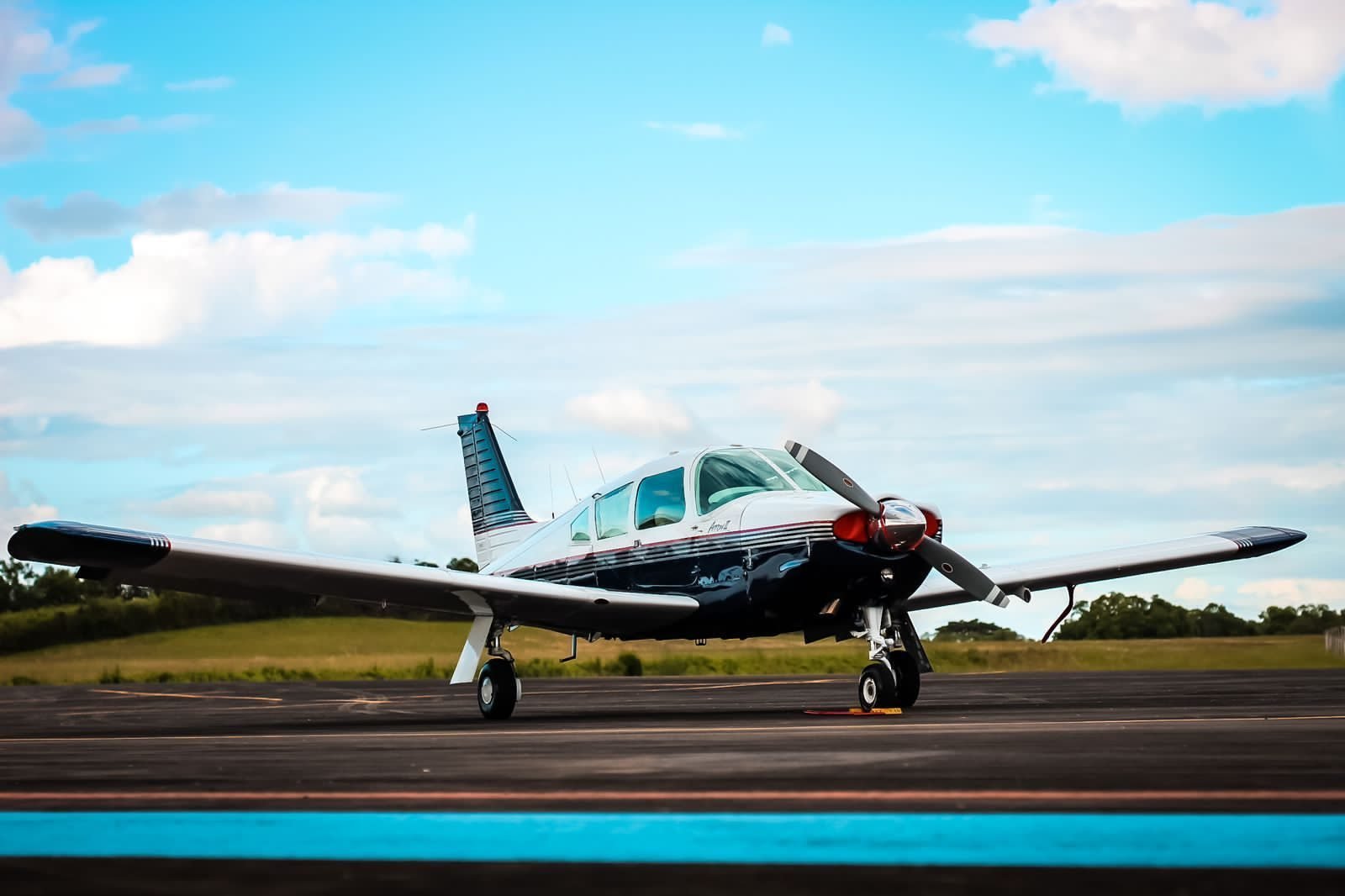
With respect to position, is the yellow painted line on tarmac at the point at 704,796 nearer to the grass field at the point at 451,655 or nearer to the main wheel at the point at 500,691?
the main wheel at the point at 500,691

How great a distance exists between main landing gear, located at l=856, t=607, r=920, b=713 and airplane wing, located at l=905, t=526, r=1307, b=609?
2961 mm

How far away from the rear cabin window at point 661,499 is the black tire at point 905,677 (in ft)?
9.15

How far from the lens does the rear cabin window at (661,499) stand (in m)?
15.5

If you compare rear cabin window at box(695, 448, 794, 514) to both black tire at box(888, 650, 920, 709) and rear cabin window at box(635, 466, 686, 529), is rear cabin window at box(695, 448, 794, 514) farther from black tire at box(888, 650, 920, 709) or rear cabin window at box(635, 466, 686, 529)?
black tire at box(888, 650, 920, 709)

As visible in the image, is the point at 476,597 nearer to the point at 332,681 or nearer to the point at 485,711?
the point at 485,711

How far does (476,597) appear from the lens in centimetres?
1560

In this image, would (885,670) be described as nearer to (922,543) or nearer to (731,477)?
(922,543)

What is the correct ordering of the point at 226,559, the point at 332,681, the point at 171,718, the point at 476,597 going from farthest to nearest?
the point at 332,681 → the point at 171,718 → the point at 476,597 → the point at 226,559

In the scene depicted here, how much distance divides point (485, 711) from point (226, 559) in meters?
3.48

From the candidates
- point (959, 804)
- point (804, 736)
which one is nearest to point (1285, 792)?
point (959, 804)

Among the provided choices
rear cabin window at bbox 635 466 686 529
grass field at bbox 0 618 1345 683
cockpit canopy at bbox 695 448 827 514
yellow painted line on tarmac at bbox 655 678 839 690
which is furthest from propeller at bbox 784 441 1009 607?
grass field at bbox 0 618 1345 683

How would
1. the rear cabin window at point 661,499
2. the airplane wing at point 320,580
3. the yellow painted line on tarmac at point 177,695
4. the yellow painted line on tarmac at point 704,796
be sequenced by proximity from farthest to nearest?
the yellow painted line on tarmac at point 177,695 < the rear cabin window at point 661,499 < the airplane wing at point 320,580 < the yellow painted line on tarmac at point 704,796

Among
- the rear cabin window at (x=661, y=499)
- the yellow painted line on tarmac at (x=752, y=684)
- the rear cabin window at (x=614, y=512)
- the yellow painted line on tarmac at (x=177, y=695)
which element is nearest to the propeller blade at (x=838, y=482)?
the rear cabin window at (x=661, y=499)

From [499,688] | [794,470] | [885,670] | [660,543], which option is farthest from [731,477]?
[499,688]
